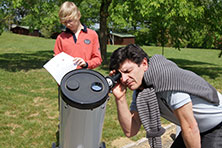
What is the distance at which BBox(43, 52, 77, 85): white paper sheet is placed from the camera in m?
2.29

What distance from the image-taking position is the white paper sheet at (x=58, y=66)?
2.29m

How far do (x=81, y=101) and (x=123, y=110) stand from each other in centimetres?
69

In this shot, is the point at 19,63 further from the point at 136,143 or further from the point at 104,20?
the point at 136,143

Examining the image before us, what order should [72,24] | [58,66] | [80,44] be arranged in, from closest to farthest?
[58,66] → [72,24] → [80,44]

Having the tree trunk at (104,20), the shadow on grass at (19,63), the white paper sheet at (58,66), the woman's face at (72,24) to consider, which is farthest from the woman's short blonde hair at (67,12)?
the tree trunk at (104,20)

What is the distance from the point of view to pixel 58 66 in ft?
7.55

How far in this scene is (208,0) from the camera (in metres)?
10.8

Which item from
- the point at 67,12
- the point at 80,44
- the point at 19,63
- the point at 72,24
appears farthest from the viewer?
the point at 19,63

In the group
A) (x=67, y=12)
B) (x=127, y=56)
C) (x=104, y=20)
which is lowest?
(x=104, y=20)

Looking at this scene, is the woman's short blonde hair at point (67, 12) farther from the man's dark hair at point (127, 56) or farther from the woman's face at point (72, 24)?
the man's dark hair at point (127, 56)

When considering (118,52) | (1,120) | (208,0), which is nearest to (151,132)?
(118,52)

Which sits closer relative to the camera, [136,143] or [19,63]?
[136,143]

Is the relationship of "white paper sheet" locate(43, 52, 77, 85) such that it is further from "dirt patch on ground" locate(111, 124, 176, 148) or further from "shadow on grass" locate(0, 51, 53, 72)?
"shadow on grass" locate(0, 51, 53, 72)

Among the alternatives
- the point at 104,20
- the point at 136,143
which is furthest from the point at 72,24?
the point at 104,20
